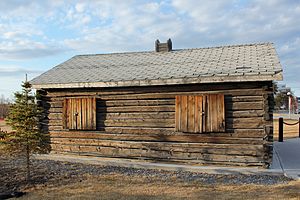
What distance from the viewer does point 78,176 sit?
9234mm

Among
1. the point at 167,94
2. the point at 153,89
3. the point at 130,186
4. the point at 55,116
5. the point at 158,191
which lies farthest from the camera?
the point at 55,116

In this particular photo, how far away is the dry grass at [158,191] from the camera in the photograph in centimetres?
718

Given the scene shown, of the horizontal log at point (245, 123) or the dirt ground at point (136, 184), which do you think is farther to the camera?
the horizontal log at point (245, 123)

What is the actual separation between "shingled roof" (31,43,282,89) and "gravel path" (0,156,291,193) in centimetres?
269

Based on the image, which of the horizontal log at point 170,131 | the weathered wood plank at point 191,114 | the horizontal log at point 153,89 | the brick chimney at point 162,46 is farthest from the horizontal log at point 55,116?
the brick chimney at point 162,46

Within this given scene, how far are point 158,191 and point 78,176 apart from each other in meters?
2.71

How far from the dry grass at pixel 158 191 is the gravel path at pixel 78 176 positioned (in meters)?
0.45

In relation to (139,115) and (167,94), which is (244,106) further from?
(139,115)

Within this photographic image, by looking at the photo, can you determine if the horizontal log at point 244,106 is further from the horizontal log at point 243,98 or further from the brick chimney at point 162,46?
the brick chimney at point 162,46

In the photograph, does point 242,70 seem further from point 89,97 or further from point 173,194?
point 89,97

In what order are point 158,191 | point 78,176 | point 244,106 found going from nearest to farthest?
1. point 158,191
2. point 78,176
3. point 244,106

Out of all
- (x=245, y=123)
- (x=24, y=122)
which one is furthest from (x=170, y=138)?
(x=24, y=122)

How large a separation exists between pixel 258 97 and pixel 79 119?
6.13 metres

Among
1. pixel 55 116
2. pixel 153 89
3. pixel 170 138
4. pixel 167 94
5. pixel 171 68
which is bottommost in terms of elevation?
pixel 170 138
